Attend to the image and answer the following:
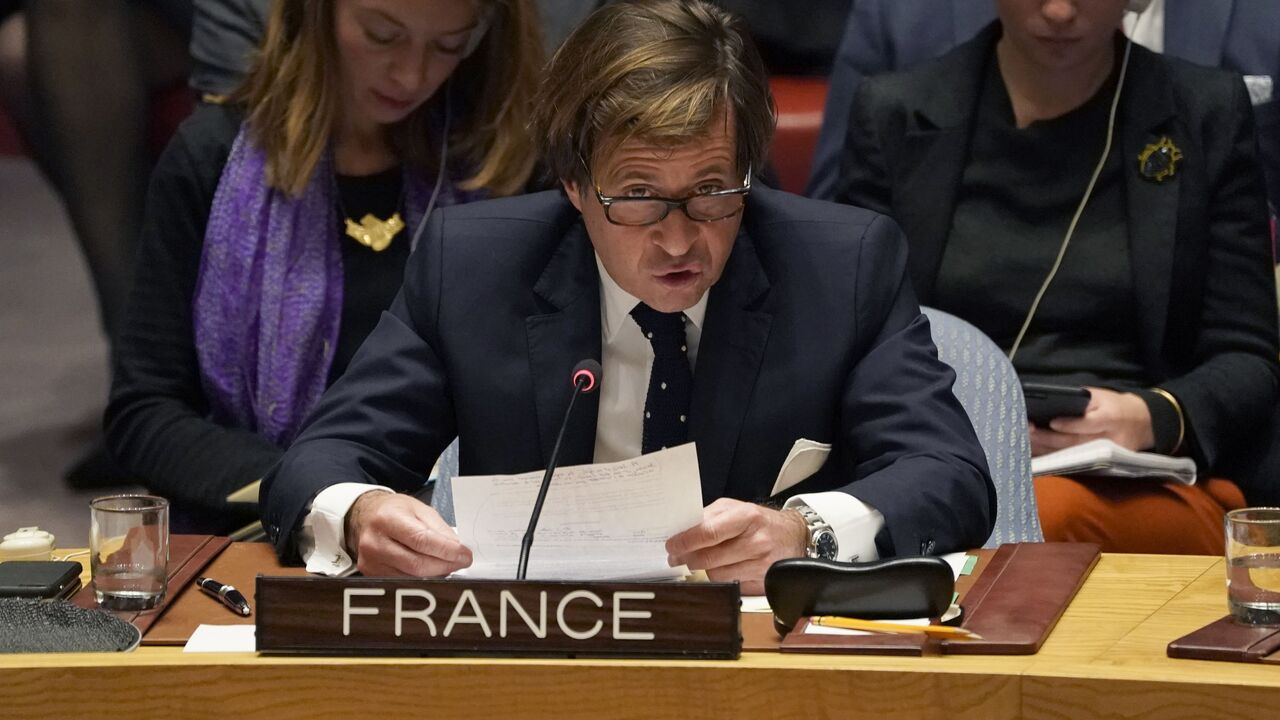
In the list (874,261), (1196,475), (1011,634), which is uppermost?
(874,261)

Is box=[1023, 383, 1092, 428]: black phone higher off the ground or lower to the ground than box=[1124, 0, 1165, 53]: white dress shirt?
lower

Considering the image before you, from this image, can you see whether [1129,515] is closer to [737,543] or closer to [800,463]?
[800,463]

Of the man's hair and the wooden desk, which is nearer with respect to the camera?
the wooden desk

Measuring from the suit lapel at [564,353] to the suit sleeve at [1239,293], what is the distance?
1.20m

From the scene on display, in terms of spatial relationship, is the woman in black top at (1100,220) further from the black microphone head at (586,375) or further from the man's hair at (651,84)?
the black microphone head at (586,375)

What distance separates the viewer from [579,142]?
224 cm

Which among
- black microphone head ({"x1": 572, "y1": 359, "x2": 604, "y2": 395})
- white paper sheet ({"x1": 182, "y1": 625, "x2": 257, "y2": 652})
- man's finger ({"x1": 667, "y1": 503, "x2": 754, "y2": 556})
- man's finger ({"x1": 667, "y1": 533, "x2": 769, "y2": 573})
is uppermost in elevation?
black microphone head ({"x1": 572, "y1": 359, "x2": 604, "y2": 395})

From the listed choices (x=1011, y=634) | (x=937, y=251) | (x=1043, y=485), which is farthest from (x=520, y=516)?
(x=937, y=251)

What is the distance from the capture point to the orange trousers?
294 cm

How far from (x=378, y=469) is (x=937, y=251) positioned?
131 cm

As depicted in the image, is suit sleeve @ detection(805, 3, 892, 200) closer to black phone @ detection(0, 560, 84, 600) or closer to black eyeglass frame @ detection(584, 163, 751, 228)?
black eyeglass frame @ detection(584, 163, 751, 228)

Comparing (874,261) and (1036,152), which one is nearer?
(874,261)

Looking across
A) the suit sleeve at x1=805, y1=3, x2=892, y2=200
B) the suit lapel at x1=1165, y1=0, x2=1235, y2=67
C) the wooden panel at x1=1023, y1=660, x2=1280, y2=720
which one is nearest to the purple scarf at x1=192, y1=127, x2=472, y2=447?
the suit sleeve at x1=805, y1=3, x2=892, y2=200

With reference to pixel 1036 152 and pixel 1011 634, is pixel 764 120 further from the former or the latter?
pixel 1036 152
